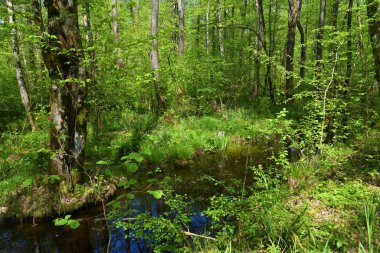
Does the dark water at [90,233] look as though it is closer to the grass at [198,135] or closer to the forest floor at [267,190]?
the forest floor at [267,190]

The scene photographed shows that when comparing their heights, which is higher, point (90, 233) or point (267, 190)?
point (267, 190)

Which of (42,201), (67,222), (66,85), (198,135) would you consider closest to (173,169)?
(198,135)

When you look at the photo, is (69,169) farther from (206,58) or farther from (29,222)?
(206,58)

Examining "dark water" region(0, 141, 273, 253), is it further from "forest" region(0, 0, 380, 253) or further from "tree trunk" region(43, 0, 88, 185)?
"tree trunk" region(43, 0, 88, 185)

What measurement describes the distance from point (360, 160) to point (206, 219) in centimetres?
319

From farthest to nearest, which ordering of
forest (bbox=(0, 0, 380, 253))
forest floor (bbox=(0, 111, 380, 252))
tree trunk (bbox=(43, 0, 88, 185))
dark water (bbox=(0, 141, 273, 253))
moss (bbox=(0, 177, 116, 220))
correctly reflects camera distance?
1. moss (bbox=(0, 177, 116, 220))
2. tree trunk (bbox=(43, 0, 88, 185))
3. dark water (bbox=(0, 141, 273, 253))
4. forest (bbox=(0, 0, 380, 253))
5. forest floor (bbox=(0, 111, 380, 252))

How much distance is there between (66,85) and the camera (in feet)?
16.1

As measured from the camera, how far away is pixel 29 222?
4.93 m

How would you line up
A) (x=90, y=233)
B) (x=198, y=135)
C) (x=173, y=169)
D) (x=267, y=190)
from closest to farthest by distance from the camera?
(x=267, y=190)
(x=90, y=233)
(x=173, y=169)
(x=198, y=135)

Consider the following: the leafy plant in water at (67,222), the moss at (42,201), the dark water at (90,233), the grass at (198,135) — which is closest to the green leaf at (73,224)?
the leafy plant in water at (67,222)

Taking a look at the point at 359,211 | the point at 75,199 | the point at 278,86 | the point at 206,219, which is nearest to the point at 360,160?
the point at 359,211

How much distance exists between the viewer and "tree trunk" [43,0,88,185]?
182 inches

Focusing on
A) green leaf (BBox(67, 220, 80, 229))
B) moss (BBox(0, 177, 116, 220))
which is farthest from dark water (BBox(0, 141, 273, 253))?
green leaf (BBox(67, 220, 80, 229))

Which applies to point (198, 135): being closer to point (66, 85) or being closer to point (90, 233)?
point (66, 85)
